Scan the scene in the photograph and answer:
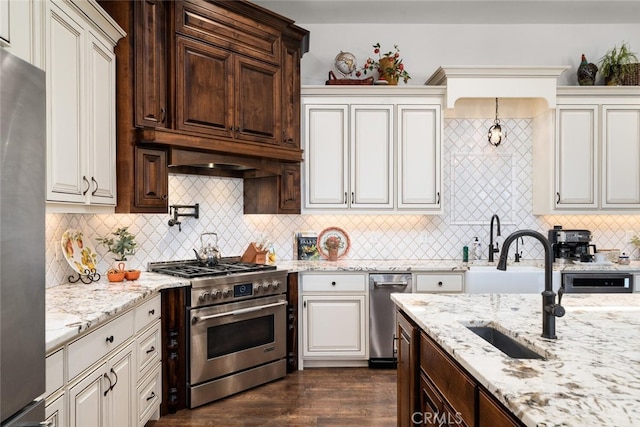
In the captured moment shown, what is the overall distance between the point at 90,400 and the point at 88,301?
508 millimetres

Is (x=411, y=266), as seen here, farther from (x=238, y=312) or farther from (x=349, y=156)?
(x=238, y=312)

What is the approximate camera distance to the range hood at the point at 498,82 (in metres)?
3.89

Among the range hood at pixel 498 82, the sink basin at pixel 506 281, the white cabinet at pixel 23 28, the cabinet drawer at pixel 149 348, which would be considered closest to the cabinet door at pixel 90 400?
the cabinet drawer at pixel 149 348

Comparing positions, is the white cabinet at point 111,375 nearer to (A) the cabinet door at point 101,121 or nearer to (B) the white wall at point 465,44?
(A) the cabinet door at point 101,121

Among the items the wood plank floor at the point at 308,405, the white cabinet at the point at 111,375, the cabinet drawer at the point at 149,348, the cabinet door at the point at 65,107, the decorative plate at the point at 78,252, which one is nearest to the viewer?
the white cabinet at the point at 111,375

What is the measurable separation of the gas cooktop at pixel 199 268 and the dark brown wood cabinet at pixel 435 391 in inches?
57.9

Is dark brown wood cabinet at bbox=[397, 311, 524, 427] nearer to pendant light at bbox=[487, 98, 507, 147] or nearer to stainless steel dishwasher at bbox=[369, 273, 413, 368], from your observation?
stainless steel dishwasher at bbox=[369, 273, 413, 368]

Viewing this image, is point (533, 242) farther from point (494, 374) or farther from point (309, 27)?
point (494, 374)

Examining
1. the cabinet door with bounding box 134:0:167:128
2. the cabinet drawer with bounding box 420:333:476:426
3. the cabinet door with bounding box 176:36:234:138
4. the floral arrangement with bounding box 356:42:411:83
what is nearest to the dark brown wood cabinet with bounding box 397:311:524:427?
the cabinet drawer with bounding box 420:333:476:426

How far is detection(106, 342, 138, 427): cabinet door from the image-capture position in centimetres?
214

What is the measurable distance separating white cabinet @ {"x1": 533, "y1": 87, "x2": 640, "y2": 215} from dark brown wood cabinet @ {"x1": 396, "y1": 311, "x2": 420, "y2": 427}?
2.66 m

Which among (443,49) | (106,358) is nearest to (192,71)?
(106,358)

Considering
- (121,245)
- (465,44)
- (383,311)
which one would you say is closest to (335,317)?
(383,311)

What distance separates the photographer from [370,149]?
13.1ft
